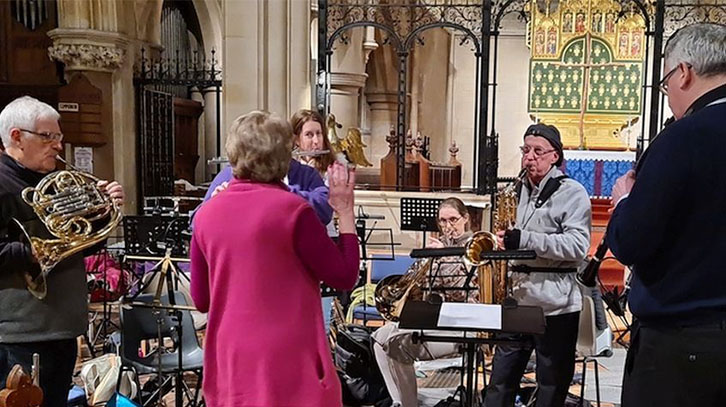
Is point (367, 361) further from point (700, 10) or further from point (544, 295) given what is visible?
point (700, 10)

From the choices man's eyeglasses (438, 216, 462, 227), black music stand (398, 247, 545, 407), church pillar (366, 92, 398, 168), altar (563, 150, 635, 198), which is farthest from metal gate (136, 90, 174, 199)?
black music stand (398, 247, 545, 407)

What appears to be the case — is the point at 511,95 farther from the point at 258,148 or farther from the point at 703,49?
the point at 258,148

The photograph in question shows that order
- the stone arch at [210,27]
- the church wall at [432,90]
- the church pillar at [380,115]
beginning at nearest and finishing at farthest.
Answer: the stone arch at [210,27], the church pillar at [380,115], the church wall at [432,90]

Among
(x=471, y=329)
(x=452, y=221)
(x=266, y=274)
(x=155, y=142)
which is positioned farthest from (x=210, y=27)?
(x=266, y=274)

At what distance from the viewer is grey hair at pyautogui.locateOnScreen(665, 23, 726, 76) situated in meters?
1.85

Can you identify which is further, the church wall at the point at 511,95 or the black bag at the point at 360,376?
the church wall at the point at 511,95

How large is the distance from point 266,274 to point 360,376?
7.92 feet

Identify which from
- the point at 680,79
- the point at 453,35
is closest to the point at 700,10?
the point at 453,35

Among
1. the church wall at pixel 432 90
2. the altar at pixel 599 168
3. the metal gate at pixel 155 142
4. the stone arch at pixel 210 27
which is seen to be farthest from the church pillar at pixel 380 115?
the metal gate at pixel 155 142

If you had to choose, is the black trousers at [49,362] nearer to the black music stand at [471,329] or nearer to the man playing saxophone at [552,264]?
the black music stand at [471,329]

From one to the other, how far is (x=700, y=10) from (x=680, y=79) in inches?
416

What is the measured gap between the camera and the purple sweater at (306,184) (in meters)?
2.83

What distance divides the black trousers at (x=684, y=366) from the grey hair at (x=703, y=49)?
690 mm

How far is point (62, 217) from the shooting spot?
250 centimetres
